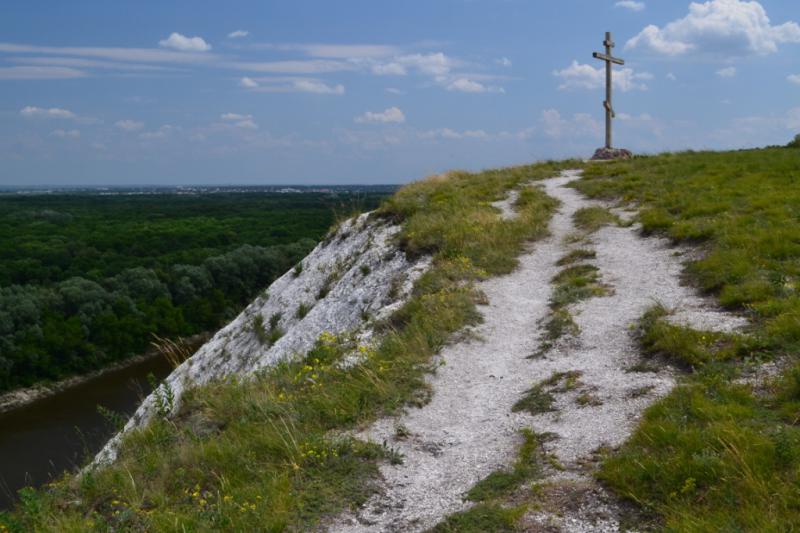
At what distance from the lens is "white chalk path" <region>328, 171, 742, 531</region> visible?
514 centimetres

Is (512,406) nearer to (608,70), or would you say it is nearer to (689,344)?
(689,344)

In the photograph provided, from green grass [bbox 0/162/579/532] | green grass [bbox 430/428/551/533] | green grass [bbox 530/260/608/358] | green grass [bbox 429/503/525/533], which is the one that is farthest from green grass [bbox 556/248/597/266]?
green grass [bbox 429/503/525/533]

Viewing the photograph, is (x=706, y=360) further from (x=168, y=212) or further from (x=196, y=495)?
(x=168, y=212)

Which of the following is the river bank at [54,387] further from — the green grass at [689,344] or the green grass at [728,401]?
the green grass at [689,344]

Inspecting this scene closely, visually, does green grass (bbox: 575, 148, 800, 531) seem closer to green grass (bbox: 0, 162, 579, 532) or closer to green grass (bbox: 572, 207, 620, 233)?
green grass (bbox: 572, 207, 620, 233)

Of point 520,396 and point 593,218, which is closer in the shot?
point 520,396

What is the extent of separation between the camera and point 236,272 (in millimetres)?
61156

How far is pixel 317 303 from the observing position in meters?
14.0

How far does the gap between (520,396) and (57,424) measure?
37.4 m

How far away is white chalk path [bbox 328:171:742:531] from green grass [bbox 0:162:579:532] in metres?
0.26

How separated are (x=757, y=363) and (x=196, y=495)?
5447mm

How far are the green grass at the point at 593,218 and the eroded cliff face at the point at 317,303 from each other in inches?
152

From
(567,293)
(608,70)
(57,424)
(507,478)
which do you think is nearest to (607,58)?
(608,70)

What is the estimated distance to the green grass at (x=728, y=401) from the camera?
4438 millimetres
